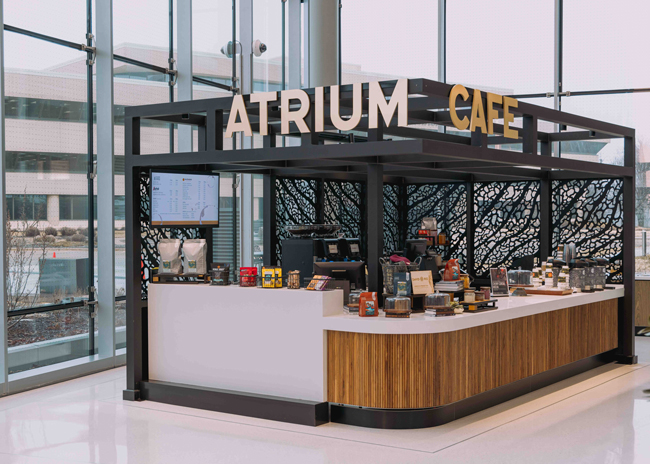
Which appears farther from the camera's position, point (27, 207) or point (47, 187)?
point (47, 187)

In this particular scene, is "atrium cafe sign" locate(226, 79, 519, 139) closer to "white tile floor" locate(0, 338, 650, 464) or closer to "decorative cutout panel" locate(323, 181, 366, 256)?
"white tile floor" locate(0, 338, 650, 464)

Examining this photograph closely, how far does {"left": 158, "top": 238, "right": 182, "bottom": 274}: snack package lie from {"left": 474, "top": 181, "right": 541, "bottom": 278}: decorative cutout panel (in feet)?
16.0

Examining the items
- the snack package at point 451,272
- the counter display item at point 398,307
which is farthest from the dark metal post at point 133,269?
the snack package at point 451,272

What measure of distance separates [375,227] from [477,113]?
121cm

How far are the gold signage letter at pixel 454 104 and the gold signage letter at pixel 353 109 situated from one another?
2.27 ft

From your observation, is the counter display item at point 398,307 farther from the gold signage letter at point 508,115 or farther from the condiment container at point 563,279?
the condiment container at point 563,279

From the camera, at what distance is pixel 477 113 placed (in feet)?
20.0

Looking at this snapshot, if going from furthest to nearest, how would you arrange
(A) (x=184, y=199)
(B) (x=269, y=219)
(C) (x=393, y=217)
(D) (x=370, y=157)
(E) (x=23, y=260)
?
1. (C) (x=393, y=217)
2. (B) (x=269, y=219)
3. (E) (x=23, y=260)
4. (A) (x=184, y=199)
5. (D) (x=370, y=157)

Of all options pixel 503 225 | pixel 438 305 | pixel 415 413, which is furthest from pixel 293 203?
pixel 415 413

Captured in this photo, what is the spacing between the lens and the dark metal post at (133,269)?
269 inches

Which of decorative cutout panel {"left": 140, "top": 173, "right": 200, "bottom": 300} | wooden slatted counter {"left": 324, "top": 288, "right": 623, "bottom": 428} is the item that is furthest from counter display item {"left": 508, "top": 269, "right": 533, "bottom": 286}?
decorative cutout panel {"left": 140, "top": 173, "right": 200, "bottom": 300}

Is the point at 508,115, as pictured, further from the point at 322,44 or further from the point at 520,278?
the point at 322,44

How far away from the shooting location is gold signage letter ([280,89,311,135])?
→ 237 inches

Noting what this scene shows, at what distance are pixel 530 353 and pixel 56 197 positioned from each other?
16.4 ft
